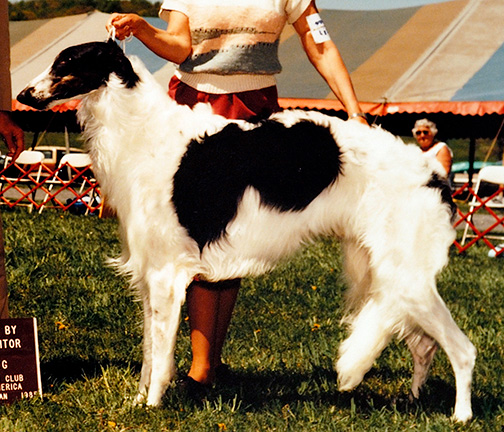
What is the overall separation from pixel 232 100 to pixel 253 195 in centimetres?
59

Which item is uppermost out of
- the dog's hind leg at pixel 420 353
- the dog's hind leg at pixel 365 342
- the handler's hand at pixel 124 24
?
the handler's hand at pixel 124 24

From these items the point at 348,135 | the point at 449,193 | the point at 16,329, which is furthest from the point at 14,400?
the point at 449,193

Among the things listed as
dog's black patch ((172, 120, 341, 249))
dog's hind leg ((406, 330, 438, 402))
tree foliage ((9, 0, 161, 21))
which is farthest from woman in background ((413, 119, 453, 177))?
tree foliage ((9, 0, 161, 21))

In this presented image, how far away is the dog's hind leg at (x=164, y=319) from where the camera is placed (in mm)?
2754

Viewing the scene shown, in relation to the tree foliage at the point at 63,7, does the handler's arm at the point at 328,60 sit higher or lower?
higher

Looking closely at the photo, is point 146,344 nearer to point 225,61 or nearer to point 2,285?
point 2,285

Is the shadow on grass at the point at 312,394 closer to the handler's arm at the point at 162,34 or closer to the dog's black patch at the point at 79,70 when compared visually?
the dog's black patch at the point at 79,70

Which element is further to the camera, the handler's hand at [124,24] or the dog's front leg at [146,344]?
the dog's front leg at [146,344]

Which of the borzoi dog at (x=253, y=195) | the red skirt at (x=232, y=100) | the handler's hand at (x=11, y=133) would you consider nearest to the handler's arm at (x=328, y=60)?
the red skirt at (x=232, y=100)

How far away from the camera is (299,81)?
12023mm

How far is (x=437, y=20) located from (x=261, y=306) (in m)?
9.36

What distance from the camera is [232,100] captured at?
308 centimetres

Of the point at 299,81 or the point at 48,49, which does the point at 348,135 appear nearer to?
the point at 299,81

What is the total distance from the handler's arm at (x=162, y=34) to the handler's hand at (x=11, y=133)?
0.61m
